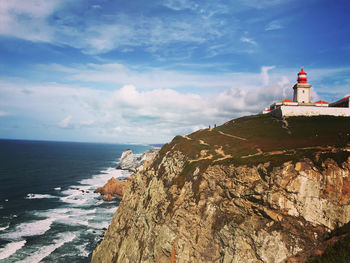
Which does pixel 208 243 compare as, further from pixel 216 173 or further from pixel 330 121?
pixel 330 121

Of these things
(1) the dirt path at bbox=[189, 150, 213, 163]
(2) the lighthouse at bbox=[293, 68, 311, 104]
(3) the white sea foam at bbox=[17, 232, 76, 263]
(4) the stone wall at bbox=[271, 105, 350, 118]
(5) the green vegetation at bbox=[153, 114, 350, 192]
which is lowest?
(3) the white sea foam at bbox=[17, 232, 76, 263]

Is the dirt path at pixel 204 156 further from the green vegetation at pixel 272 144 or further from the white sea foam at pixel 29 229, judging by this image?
the white sea foam at pixel 29 229

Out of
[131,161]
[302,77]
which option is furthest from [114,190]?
[302,77]

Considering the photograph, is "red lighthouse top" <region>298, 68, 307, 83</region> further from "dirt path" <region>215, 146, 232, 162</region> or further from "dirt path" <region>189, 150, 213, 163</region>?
"dirt path" <region>189, 150, 213, 163</region>

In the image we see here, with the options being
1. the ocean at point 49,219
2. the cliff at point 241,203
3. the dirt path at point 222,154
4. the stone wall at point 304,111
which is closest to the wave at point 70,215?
the ocean at point 49,219

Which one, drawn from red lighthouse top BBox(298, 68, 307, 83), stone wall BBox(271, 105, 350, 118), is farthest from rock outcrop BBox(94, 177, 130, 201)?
red lighthouse top BBox(298, 68, 307, 83)

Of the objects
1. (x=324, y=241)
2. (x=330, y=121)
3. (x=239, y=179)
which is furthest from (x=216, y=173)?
(x=330, y=121)
